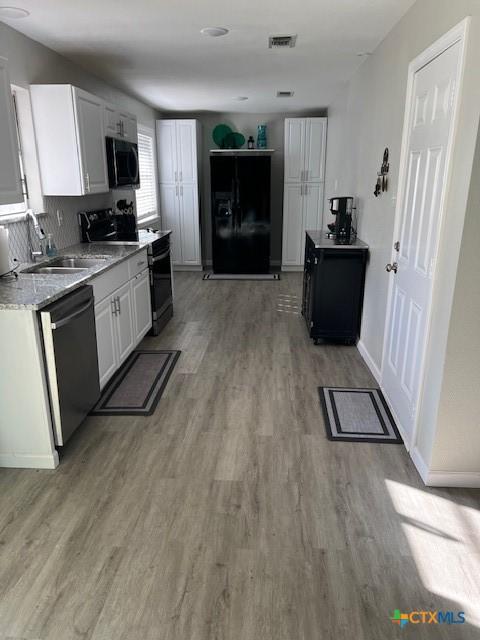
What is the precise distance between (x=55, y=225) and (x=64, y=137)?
0.69 meters

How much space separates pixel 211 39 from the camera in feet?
11.0

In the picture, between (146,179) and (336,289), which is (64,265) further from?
(146,179)

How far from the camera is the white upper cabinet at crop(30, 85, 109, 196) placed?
3318mm

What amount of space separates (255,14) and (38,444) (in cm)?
283

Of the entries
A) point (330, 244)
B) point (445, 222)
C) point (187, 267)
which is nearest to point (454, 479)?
point (445, 222)

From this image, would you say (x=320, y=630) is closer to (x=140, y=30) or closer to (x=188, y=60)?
(x=140, y=30)

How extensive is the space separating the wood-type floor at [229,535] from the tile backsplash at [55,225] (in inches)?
51.6

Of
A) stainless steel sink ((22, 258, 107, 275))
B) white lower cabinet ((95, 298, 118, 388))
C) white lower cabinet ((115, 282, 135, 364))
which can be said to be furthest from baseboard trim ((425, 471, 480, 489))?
stainless steel sink ((22, 258, 107, 275))

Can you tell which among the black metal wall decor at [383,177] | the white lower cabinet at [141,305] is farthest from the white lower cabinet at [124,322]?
the black metal wall decor at [383,177]

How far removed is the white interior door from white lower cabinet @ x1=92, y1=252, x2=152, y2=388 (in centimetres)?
193

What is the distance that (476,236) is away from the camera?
196 cm

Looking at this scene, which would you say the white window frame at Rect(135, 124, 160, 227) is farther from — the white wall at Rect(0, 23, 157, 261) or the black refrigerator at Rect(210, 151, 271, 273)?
the white wall at Rect(0, 23, 157, 261)

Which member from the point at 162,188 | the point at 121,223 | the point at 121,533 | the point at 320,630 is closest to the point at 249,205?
the point at 162,188

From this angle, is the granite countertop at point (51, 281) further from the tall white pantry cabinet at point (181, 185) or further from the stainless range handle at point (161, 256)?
the tall white pantry cabinet at point (181, 185)
